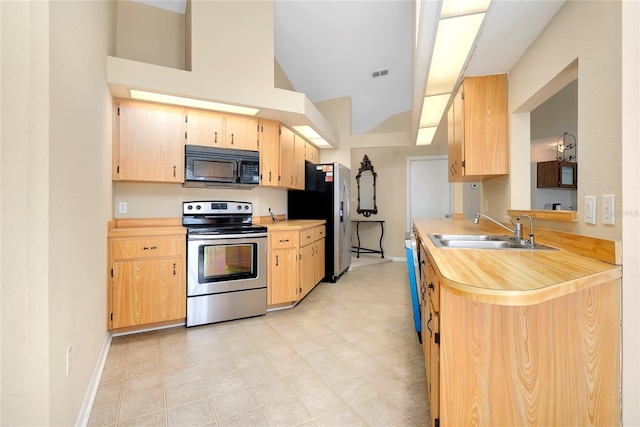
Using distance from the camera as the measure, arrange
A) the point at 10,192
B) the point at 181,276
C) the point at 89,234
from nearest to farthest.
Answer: the point at 10,192, the point at 89,234, the point at 181,276

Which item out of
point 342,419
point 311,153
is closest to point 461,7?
point 342,419

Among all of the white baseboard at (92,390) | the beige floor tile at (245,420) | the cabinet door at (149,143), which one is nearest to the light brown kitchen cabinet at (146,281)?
the white baseboard at (92,390)

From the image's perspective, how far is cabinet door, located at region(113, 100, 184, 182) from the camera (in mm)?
2619

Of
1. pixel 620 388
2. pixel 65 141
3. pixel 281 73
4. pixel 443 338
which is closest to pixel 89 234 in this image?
pixel 65 141

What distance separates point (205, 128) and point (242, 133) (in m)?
0.39

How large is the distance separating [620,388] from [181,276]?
284 centimetres

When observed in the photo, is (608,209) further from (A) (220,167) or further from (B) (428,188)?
(B) (428,188)

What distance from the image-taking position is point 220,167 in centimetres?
299

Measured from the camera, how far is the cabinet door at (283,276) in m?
3.03

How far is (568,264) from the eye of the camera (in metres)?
1.15

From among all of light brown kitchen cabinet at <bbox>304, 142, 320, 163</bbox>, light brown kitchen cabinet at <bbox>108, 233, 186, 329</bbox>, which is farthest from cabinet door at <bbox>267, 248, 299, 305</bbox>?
light brown kitchen cabinet at <bbox>304, 142, 320, 163</bbox>

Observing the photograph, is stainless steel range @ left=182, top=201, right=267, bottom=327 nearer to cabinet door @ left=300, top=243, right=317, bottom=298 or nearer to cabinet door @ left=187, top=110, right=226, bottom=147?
cabinet door @ left=300, top=243, right=317, bottom=298

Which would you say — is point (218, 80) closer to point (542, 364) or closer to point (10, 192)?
point (10, 192)

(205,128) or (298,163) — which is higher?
(205,128)
